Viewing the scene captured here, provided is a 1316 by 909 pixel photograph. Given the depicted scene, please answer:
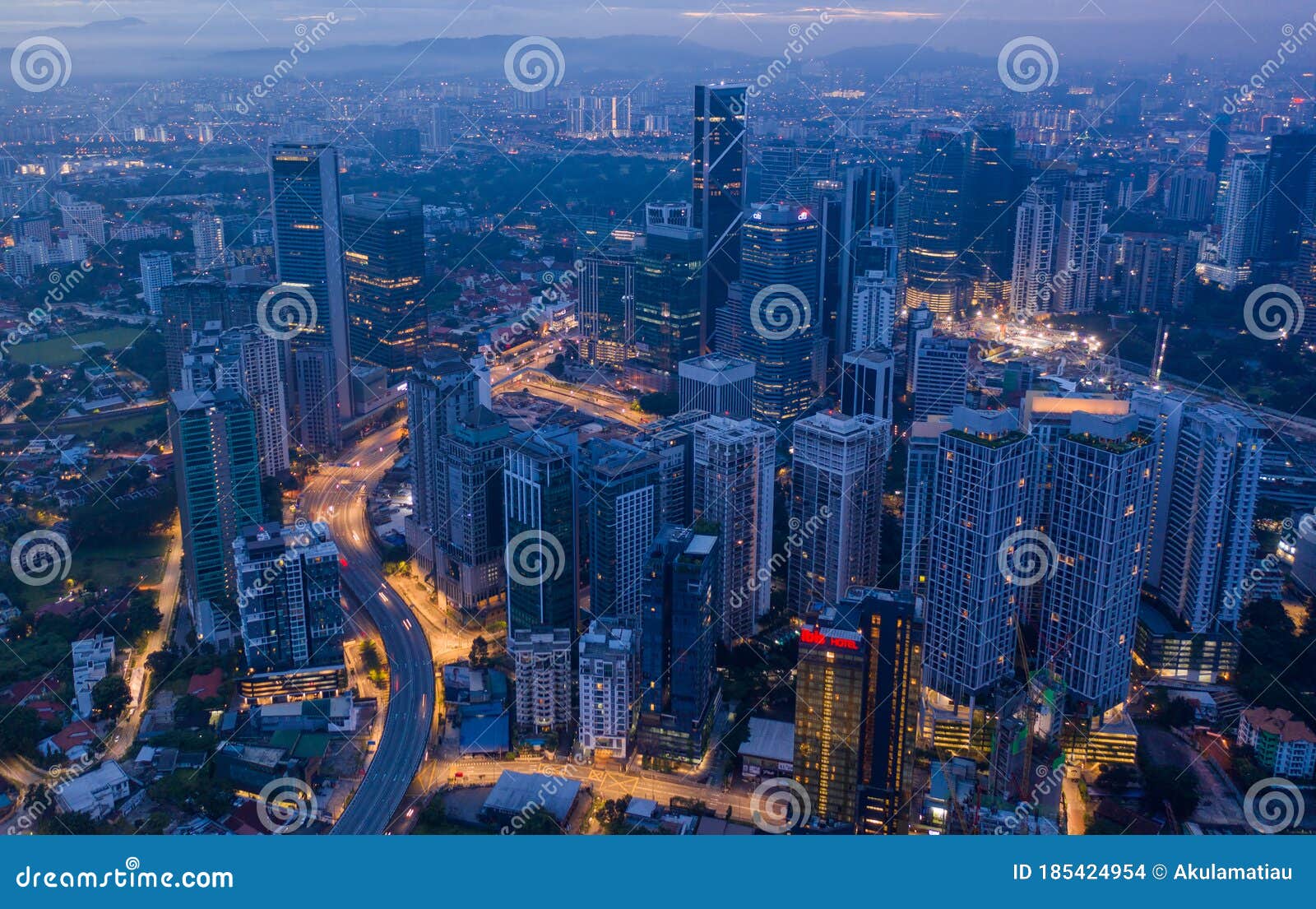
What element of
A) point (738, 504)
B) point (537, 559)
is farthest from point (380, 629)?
point (738, 504)

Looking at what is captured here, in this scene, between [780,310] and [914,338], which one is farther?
[780,310]

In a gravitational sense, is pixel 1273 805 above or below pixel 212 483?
below

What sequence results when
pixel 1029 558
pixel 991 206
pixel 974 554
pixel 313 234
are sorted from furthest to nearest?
1. pixel 991 206
2. pixel 313 234
3. pixel 1029 558
4. pixel 974 554

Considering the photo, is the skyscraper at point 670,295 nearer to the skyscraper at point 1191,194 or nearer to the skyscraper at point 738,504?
the skyscraper at point 738,504

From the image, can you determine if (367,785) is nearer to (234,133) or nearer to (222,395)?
(222,395)

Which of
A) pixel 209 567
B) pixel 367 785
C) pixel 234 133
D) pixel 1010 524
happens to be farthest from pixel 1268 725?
pixel 234 133

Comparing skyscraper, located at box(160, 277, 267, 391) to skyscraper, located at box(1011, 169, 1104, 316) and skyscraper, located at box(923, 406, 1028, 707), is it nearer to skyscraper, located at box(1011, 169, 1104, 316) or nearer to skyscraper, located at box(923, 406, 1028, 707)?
skyscraper, located at box(923, 406, 1028, 707)

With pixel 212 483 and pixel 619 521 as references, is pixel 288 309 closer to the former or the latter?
pixel 212 483

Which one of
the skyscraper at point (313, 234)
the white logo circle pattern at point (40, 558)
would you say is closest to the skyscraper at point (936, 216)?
the skyscraper at point (313, 234)
